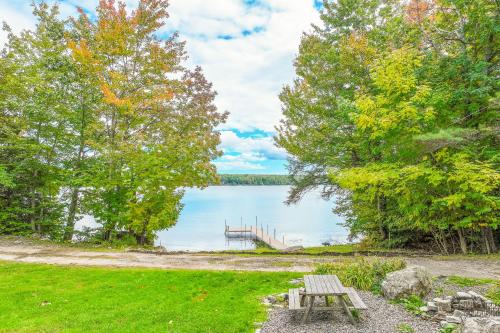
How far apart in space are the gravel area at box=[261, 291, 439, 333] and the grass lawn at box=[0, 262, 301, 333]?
46 centimetres

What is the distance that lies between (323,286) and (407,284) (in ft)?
6.24

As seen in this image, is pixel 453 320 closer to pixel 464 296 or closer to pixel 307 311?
→ pixel 464 296

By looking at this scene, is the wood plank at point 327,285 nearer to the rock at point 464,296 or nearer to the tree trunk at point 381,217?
the rock at point 464,296

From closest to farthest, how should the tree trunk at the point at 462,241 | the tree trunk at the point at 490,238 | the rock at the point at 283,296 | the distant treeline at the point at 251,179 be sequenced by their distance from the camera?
the rock at the point at 283,296 < the tree trunk at the point at 490,238 < the tree trunk at the point at 462,241 < the distant treeline at the point at 251,179

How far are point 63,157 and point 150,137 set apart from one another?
4576 millimetres

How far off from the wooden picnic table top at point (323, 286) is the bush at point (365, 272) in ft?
4.27

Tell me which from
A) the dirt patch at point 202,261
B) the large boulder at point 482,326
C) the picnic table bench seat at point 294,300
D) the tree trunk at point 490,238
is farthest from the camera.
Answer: the tree trunk at point 490,238

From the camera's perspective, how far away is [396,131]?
989cm

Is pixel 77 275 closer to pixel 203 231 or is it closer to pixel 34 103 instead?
pixel 34 103

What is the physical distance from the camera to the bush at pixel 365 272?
24.2 ft

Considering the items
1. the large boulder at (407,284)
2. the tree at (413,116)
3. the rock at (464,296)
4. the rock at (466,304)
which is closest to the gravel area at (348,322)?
the large boulder at (407,284)

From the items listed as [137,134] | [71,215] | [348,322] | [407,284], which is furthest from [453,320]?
[71,215]

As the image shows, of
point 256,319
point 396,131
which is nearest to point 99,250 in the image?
point 256,319

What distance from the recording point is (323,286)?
585 centimetres
